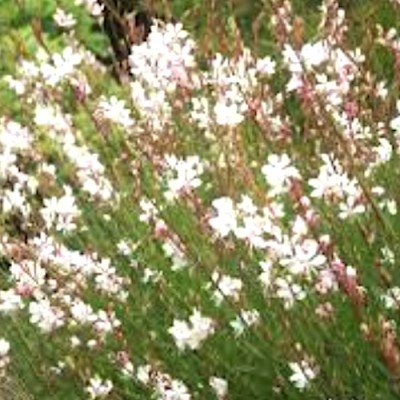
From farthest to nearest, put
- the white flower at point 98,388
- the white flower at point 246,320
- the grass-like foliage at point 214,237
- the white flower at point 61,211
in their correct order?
the white flower at point 61,211
the white flower at point 98,388
the white flower at point 246,320
the grass-like foliage at point 214,237

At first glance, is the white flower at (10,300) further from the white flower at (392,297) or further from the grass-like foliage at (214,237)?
the white flower at (392,297)

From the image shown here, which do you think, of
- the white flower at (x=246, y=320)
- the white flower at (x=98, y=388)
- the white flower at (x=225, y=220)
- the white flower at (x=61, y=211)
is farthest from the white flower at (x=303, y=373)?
the white flower at (x=61, y=211)

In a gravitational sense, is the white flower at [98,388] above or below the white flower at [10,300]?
below

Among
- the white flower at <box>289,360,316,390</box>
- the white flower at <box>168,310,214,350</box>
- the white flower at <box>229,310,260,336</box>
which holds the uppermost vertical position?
the white flower at <box>229,310,260,336</box>

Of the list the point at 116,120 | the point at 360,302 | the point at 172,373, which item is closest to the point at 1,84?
the point at 116,120

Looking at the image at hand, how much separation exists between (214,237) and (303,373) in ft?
1.36

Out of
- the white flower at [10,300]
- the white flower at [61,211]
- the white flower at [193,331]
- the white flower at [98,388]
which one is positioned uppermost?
the white flower at [61,211]

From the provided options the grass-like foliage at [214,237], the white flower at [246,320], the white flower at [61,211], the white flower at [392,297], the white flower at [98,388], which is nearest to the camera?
the white flower at [392,297]

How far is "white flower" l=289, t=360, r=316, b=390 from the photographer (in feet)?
8.34

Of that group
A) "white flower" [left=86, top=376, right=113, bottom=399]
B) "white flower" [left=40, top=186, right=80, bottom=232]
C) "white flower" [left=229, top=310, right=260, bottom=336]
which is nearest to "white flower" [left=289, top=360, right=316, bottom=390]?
"white flower" [left=229, top=310, right=260, bottom=336]

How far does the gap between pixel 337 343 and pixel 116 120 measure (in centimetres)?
96

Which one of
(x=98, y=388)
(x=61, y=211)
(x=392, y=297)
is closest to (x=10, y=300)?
(x=61, y=211)

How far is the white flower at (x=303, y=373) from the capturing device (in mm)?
2542

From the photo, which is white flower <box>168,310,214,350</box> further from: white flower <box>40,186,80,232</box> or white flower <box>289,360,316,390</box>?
white flower <box>40,186,80,232</box>
